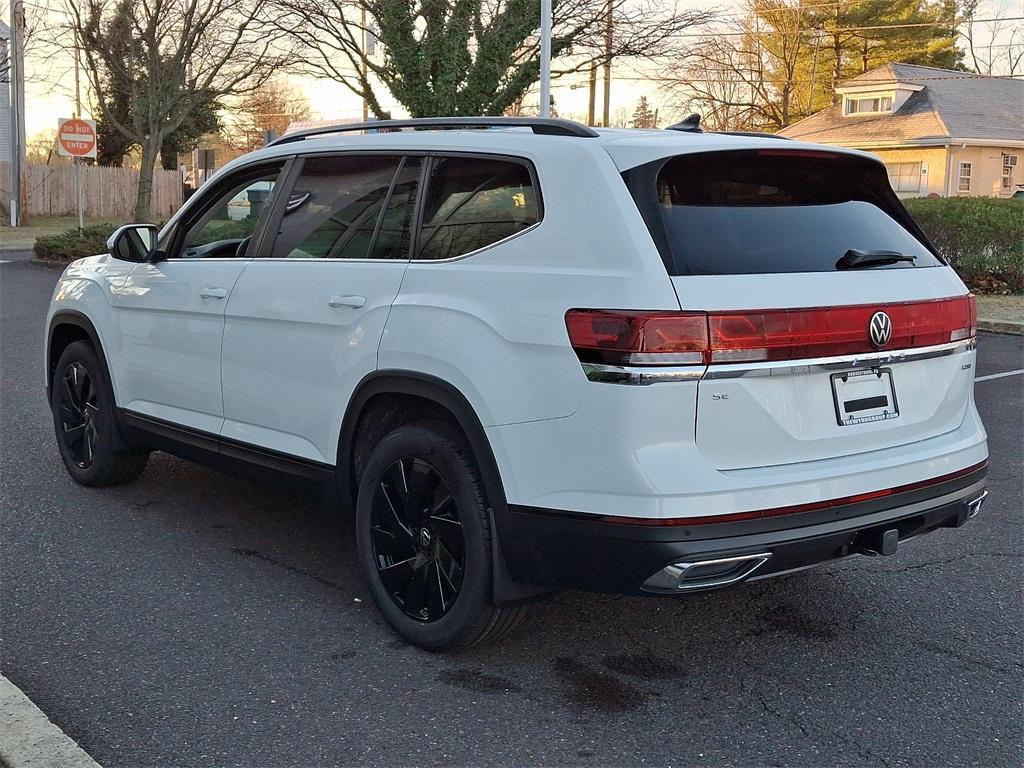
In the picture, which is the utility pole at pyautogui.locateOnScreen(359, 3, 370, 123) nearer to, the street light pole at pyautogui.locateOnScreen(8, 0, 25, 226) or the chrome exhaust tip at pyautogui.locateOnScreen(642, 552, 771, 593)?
the street light pole at pyautogui.locateOnScreen(8, 0, 25, 226)

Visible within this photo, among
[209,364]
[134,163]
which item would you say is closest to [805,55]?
[134,163]

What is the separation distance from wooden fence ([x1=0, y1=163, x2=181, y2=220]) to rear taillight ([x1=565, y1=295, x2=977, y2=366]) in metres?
40.6

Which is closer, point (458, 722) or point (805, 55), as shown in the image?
point (458, 722)

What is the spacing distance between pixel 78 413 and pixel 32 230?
3144cm

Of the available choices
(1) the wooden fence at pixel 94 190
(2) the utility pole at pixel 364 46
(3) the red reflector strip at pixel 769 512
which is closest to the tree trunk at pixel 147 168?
(2) the utility pole at pixel 364 46

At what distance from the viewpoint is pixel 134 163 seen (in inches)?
2825

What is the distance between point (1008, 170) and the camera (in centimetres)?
4938

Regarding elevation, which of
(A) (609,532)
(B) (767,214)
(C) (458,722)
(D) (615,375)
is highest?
(B) (767,214)

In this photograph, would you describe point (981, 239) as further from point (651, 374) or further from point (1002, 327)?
point (651, 374)

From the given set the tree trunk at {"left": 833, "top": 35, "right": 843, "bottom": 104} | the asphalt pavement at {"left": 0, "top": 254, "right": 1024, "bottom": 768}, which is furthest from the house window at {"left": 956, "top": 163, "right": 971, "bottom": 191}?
the asphalt pavement at {"left": 0, "top": 254, "right": 1024, "bottom": 768}

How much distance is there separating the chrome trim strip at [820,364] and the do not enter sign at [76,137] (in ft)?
78.1

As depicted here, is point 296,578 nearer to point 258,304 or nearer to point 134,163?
point 258,304

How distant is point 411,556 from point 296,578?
0.95 meters

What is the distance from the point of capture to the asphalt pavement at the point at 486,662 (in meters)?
3.37
